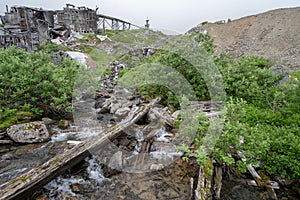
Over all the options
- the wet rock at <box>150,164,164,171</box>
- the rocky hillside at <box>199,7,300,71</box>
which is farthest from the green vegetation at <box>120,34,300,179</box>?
the rocky hillside at <box>199,7,300,71</box>

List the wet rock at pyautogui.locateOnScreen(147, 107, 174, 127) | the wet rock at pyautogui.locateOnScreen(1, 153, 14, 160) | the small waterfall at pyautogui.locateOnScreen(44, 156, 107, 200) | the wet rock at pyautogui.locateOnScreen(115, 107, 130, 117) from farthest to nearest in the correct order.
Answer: the wet rock at pyautogui.locateOnScreen(115, 107, 130, 117)
the wet rock at pyautogui.locateOnScreen(147, 107, 174, 127)
the wet rock at pyautogui.locateOnScreen(1, 153, 14, 160)
the small waterfall at pyautogui.locateOnScreen(44, 156, 107, 200)

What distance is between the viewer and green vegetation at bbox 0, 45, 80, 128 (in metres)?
8.23

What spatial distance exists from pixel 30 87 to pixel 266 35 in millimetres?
27443

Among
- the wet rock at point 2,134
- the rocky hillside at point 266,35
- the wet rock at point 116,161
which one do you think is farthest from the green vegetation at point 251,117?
the rocky hillside at point 266,35

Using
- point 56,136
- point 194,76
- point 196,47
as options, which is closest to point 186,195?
point 56,136

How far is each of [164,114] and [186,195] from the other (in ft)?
12.8

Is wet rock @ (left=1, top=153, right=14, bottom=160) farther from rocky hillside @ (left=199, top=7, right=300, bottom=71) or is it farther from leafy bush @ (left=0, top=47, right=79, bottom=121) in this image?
rocky hillside @ (left=199, top=7, right=300, bottom=71)

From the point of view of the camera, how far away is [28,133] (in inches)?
277

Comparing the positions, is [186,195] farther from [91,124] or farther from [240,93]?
[240,93]

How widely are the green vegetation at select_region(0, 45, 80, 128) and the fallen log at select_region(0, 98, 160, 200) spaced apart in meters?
3.89

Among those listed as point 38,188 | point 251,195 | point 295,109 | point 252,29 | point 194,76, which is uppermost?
point 252,29

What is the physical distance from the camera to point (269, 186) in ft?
16.7

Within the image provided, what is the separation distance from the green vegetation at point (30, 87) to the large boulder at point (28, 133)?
2.68ft

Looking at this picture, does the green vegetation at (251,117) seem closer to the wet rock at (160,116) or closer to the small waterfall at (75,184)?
the wet rock at (160,116)
